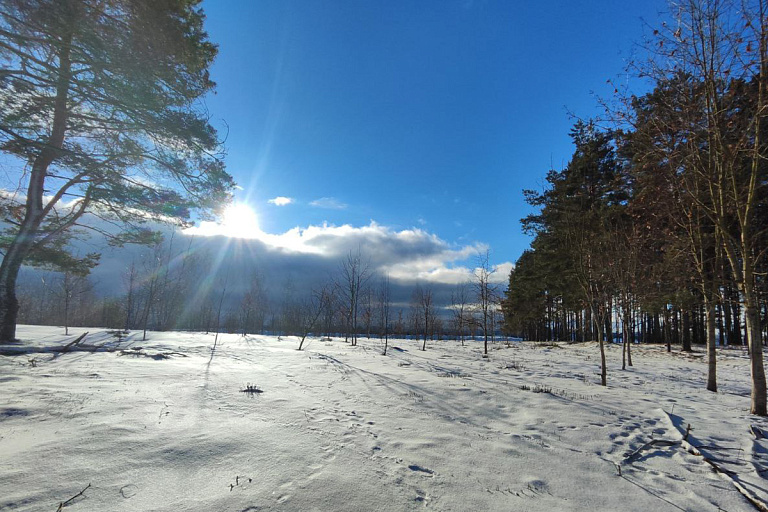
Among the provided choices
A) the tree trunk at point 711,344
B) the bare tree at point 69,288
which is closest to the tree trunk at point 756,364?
the tree trunk at point 711,344

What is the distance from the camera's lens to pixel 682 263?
858 cm

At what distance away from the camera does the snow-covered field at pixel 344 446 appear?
99.8 inches

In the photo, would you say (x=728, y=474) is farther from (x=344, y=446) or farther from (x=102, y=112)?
(x=102, y=112)

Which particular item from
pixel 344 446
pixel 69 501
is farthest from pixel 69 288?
pixel 344 446

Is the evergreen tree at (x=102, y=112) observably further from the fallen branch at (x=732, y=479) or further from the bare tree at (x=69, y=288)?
the fallen branch at (x=732, y=479)

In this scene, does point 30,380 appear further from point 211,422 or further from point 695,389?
point 695,389

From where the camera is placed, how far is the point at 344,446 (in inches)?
145

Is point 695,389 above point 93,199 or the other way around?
the other way around

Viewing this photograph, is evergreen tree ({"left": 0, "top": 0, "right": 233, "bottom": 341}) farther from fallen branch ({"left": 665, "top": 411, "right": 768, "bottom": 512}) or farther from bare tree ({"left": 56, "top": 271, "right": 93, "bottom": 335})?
fallen branch ({"left": 665, "top": 411, "right": 768, "bottom": 512})

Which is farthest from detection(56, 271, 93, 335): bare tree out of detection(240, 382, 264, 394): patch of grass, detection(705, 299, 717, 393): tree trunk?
detection(705, 299, 717, 393): tree trunk

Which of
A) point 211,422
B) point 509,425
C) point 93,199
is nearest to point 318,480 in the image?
point 211,422

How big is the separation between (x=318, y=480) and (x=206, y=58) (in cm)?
1156

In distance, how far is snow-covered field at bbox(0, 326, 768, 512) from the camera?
2535mm

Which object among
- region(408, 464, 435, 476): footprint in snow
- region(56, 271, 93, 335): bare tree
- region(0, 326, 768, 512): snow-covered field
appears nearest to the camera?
region(0, 326, 768, 512): snow-covered field
